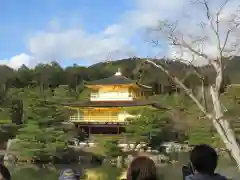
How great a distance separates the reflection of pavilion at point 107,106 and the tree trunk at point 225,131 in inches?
746

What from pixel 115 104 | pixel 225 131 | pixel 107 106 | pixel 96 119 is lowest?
pixel 225 131

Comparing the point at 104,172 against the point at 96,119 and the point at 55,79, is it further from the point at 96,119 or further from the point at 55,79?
the point at 55,79

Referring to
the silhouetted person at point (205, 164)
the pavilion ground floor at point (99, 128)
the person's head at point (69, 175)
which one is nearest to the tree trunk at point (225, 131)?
the person's head at point (69, 175)

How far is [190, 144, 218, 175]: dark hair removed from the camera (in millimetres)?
2344

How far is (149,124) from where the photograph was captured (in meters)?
21.0

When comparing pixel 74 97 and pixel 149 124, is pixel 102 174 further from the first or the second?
pixel 74 97

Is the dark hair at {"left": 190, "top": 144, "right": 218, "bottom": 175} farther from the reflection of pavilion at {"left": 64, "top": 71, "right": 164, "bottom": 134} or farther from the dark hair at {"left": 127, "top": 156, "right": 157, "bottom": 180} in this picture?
the reflection of pavilion at {"left": 64, "top": 71, "right": 164, "bottom": 134}

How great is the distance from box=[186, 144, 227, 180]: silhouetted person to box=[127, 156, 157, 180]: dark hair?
0.24 m

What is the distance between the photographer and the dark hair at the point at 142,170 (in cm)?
223

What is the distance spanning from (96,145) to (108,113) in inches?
200

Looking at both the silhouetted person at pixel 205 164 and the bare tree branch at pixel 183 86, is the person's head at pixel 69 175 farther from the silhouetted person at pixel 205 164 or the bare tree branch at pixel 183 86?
the bare tree branch at pixel 183 86

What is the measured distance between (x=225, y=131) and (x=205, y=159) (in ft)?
8.72

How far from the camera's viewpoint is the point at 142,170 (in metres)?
2.23

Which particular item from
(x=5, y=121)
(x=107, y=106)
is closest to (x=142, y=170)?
(x=5, y=121)
